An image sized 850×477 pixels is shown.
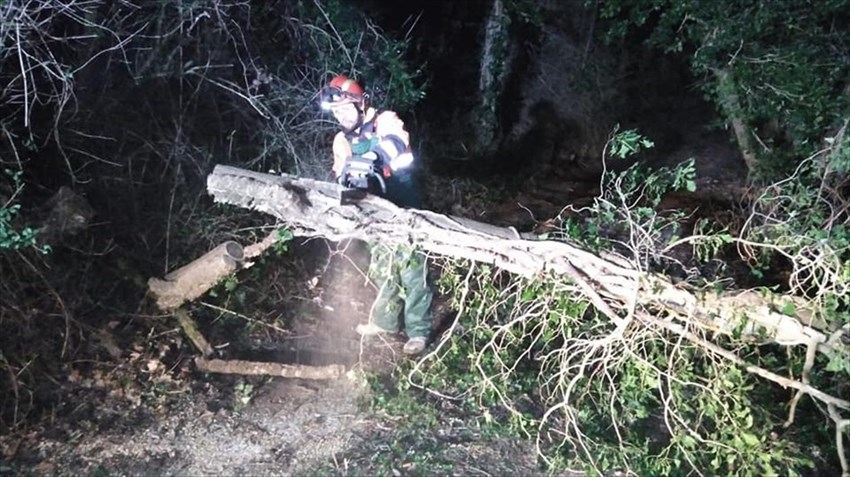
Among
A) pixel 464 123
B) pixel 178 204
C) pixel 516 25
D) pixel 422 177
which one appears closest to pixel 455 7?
pixel 516 25

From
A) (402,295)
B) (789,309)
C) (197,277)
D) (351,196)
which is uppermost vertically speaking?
(789,309)

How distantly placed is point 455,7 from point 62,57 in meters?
6.31

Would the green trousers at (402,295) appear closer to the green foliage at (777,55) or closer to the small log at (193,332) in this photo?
the small log at (193,332)

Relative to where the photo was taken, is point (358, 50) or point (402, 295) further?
point (358, 50)

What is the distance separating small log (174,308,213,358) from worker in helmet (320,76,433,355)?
4.58 feet

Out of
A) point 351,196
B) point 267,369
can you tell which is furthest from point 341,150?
point 267,369

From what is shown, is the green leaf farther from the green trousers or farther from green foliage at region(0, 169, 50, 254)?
green foliage at region(0, 169, 50, 254)

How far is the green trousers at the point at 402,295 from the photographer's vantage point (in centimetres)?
466

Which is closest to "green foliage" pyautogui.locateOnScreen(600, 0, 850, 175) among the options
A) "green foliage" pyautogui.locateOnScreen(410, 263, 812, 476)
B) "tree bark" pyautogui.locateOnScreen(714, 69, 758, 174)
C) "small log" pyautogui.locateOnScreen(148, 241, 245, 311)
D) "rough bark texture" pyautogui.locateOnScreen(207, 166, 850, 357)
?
"tree bark" pyautogui.locateOnScreen(714, 69, 758, 174)

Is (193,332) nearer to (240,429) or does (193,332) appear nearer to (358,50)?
(240,429)

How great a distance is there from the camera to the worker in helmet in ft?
15.3

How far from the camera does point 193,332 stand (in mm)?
5062

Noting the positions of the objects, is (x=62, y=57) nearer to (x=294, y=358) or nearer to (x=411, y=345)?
(x=294, y=358)

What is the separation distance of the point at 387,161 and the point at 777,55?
3723mm
